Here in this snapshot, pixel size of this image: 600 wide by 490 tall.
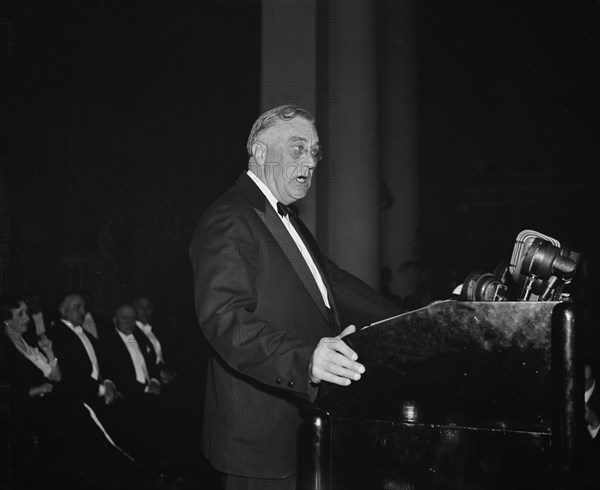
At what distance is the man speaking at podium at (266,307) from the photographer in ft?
4.92

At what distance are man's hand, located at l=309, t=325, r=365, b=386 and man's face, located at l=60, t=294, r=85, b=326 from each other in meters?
4.40

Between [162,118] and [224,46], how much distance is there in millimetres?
1281

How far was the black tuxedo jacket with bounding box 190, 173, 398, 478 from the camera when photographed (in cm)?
161

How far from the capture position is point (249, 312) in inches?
62.3

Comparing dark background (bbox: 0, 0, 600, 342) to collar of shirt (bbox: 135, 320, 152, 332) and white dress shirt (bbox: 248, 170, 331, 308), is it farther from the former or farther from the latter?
white dress shirt (bbox: 248, 170, 331, 308)

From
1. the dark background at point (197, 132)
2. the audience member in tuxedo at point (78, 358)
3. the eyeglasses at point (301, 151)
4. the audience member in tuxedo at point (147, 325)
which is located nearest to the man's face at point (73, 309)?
the audience member in tuxedo at point (78, 358)

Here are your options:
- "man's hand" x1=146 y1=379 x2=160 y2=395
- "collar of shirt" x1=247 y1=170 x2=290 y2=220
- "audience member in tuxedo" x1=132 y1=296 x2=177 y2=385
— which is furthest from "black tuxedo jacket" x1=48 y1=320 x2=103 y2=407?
"collar of shirt" x1=247 y1=170 x2=290 y2=220

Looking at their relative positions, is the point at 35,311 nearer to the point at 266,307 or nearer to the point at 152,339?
the point at 152,339

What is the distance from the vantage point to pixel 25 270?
21.2 feet

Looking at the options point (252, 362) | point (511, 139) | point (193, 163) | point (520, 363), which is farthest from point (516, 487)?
point (511, 139)

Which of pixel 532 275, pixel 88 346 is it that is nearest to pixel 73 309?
pixel 88 346

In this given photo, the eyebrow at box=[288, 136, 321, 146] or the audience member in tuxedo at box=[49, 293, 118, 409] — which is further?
the audience member in tuxedo at box=[49, 293, 118, 409]

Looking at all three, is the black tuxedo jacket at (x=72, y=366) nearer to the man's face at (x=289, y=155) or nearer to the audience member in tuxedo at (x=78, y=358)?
the audience member in tuxedo at (x=78, y=358)

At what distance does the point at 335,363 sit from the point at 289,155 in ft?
2.85
